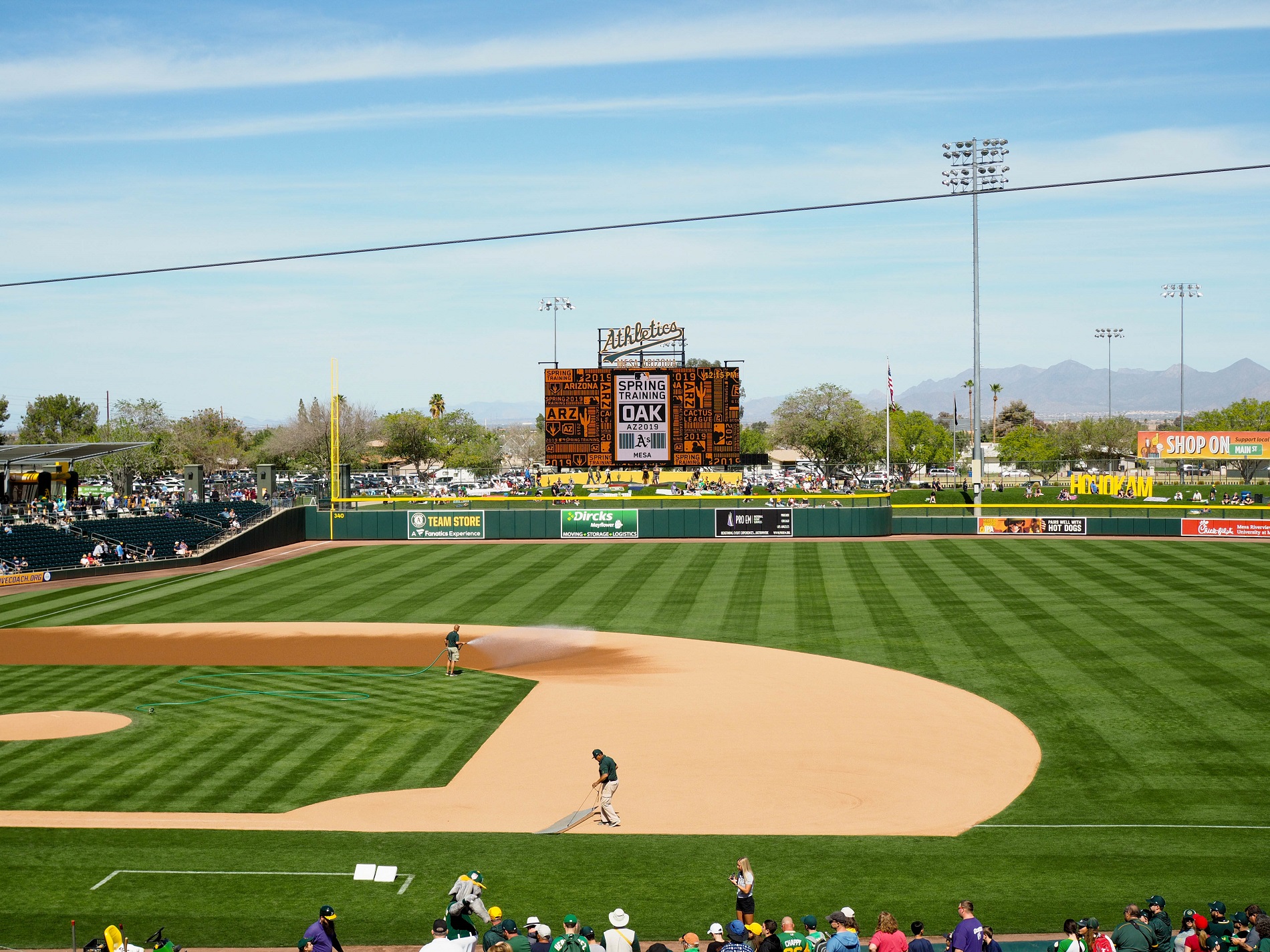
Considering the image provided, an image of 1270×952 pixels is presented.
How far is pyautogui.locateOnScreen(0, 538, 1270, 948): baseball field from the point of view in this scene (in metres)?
12.9

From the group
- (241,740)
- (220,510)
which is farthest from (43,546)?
(241,740)

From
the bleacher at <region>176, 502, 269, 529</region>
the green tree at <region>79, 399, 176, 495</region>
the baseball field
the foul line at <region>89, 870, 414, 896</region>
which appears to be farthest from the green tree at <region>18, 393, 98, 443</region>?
the foul line at <region>89, 870, 414, 896</region>

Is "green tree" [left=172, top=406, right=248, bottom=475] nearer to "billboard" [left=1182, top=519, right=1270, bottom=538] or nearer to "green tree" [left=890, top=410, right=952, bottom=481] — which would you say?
"green tree" [left=890, top=410, right=952, bottom=481]

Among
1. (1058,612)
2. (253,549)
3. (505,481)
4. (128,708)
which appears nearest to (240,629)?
(128,708)

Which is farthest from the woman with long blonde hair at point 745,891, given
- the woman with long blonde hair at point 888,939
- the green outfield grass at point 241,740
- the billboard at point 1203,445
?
the billboard at point 1203,445

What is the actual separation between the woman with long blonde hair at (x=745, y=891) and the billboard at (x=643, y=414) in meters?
39.0

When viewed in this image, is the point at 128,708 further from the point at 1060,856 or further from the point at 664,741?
the point at 1060,856

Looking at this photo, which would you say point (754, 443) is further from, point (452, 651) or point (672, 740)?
point (672, 740)

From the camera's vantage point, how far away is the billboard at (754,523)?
176ft

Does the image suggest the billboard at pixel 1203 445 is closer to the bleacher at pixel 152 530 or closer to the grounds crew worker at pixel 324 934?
the bleacher at pixel 152 530

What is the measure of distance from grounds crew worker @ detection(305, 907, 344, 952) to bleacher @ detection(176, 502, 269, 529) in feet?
150

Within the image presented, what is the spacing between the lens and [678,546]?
51.6m

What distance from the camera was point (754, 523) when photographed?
2121 inches

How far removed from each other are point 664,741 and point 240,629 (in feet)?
58.9
